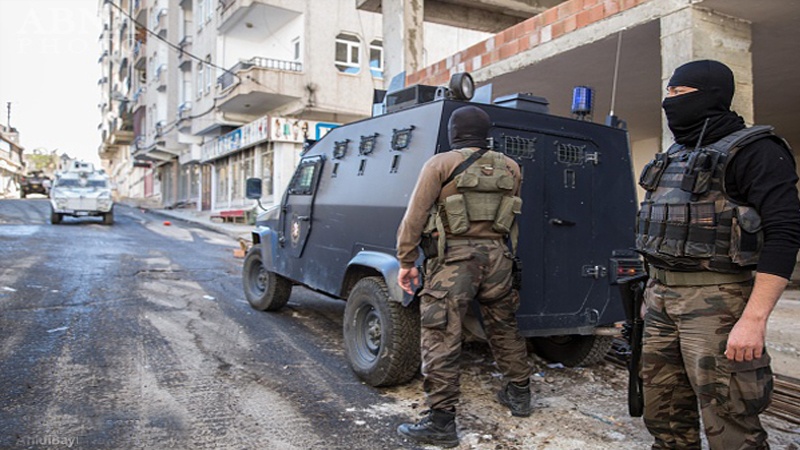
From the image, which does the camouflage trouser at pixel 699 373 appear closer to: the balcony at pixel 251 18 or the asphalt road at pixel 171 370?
the asphalt road at pixel 171 370

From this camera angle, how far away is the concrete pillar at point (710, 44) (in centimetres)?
520

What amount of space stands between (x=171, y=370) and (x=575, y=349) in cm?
307

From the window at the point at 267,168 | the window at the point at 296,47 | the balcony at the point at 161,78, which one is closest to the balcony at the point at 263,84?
the window at the point at 296,47

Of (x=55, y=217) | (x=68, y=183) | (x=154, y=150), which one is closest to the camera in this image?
(x=55, y=217)

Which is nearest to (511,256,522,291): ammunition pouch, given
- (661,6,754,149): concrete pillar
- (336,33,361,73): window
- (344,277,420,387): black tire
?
(344,277,420,387): black tire

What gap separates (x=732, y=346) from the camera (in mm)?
2053

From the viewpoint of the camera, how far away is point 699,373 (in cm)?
218

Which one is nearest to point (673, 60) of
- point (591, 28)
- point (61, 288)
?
point (591, 28)

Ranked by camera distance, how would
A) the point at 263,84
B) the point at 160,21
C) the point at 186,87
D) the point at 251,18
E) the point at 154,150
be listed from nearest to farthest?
the point at 263,84 < the point at 251,18 < the point at 186,87 < the point at 160,21 < the point at 154,150

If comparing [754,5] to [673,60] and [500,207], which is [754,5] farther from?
[500,207]

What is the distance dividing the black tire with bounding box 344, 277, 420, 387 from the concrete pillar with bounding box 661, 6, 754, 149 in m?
3.29

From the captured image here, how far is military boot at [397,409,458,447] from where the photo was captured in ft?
9.99

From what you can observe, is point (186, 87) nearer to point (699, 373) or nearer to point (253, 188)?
point (253, 188)

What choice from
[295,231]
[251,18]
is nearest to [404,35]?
[295,231]
